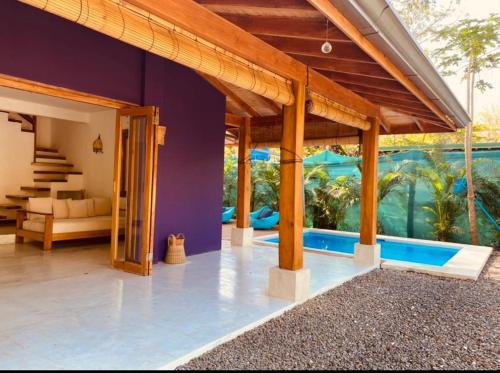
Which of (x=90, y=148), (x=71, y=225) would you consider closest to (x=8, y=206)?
(x=90, y=148)

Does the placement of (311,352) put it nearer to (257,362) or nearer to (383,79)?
(257,362)

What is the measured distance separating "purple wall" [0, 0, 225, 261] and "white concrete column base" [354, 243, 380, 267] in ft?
7.96

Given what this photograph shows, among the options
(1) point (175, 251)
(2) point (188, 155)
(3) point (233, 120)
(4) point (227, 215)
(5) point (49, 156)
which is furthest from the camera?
(4) point (227, 215)

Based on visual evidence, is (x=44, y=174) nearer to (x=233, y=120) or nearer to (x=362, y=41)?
(x=233, y=120)

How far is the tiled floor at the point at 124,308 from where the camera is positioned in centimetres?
273

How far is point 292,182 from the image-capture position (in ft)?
13.4

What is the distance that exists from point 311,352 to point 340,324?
72 cm

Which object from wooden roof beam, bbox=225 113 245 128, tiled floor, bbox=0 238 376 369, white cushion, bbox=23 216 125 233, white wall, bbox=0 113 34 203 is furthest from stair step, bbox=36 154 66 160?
wooden roof beam, bbox=225 113 245 128

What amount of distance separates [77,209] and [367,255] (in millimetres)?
5262

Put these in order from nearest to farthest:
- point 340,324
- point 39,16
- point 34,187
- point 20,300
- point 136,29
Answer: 1. point 136,29
2. point 340,324
3. point 20,300
4. point 39,16
5. point 34,187

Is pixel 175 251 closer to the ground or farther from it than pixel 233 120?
closer to the ground

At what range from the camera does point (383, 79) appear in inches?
174

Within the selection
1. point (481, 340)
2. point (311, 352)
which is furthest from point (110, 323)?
point (481, 340)

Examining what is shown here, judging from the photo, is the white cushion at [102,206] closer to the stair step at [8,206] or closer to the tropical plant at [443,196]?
the stair step at [8,206]
